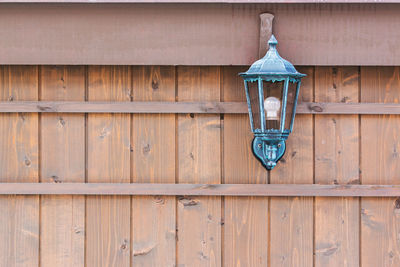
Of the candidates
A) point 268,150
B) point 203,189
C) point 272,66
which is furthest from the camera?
point 203,189

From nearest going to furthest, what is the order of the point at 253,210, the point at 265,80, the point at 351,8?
the point at 265,80 < the point at 351,8 < the point at 253,210

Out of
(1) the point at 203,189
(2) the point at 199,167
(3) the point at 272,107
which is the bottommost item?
(1) the point at 203,189

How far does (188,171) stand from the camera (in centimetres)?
208

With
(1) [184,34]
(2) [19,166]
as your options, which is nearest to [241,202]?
(1) [184,34]

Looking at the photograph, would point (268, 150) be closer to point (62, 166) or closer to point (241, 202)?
point (241, 202)

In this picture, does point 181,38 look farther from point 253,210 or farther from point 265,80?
point 253,210

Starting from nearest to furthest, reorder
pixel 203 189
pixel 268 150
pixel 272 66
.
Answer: pixel 272 66, pixel 268 150, pixel 203 189

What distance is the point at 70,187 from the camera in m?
2.04

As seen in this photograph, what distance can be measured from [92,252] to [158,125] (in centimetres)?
73

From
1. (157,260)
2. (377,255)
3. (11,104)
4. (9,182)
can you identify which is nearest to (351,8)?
(377,255)

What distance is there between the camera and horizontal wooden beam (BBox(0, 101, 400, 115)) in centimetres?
204

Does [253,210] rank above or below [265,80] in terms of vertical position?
below

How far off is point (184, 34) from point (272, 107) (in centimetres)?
56

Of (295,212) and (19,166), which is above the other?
(19,166)
